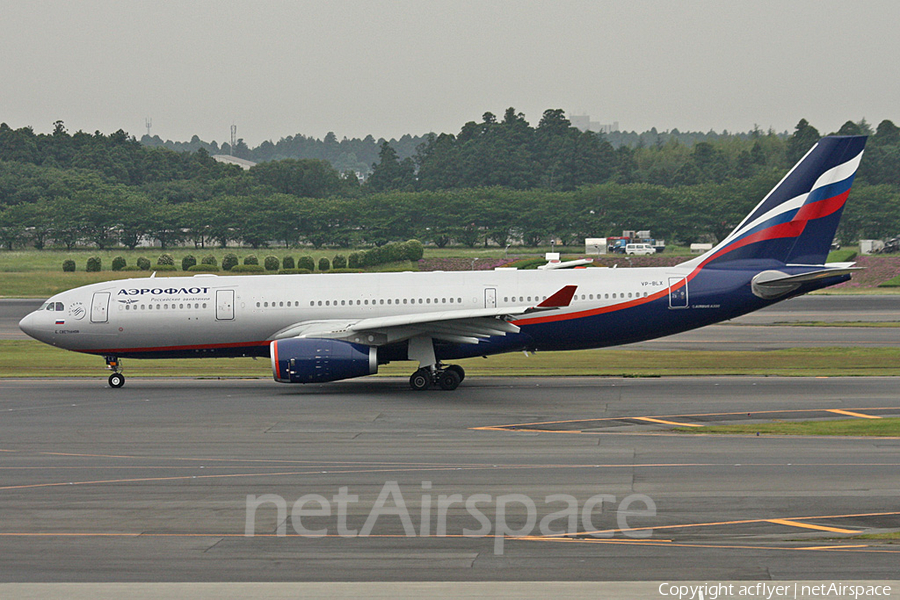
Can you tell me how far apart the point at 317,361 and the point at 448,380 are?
4.74 m

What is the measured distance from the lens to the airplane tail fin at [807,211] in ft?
109

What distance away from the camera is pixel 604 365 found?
127 ft

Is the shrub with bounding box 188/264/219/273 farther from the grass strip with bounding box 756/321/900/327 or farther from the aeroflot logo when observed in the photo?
the aeroflot logo

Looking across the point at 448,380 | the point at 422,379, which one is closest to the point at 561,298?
the point at 448,380

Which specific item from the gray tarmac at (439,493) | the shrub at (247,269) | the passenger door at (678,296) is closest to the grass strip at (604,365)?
the passenger door at (678,296)

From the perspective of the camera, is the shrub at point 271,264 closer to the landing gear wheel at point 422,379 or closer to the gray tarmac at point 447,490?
the landing gear wheel at point 422,379

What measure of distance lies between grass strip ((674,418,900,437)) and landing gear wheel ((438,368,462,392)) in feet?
32.8

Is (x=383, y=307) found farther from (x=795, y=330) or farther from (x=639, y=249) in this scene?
(x=639, y=249)

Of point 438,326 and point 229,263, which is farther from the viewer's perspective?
point 229,263

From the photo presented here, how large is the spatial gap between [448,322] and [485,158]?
521 feet

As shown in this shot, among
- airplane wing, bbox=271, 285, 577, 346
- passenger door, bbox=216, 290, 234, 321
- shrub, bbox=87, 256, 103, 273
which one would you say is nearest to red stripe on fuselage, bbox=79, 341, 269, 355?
passenger door, bbox=216, 290, 234, 321

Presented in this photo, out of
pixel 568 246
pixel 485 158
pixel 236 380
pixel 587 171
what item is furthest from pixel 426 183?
pixel 236 380

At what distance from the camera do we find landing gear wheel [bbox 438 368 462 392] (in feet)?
107

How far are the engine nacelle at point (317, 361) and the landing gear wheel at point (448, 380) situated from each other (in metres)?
2.70
